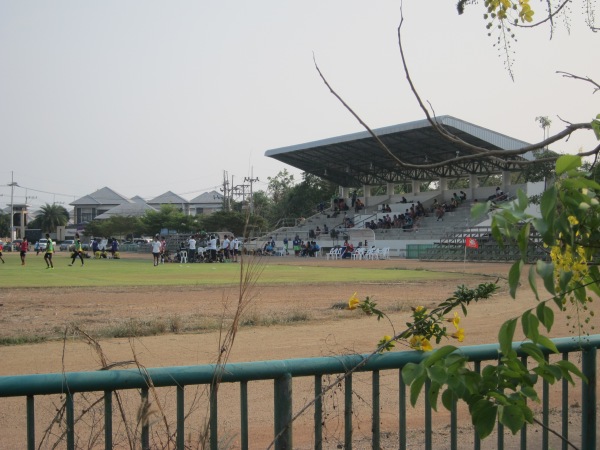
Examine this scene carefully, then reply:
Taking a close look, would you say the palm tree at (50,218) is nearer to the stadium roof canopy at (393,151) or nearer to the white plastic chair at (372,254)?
the stadium roof canopy at (393,151)

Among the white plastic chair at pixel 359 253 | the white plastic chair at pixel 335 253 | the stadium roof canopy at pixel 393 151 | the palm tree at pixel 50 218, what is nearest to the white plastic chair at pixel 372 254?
the white plastic chair at pixel 359 253

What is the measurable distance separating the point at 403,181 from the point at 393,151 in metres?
26.1

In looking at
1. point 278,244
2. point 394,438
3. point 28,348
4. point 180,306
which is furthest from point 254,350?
point 278,244

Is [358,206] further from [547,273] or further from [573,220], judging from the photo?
[547,273]

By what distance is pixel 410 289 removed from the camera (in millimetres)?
23781

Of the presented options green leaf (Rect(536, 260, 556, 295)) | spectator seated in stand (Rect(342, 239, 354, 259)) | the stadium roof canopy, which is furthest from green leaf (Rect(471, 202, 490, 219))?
spectator seated in stand (Rect(342, 239, 354, 259))

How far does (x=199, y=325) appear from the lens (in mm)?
13867

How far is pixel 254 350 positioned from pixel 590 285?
29.8ft

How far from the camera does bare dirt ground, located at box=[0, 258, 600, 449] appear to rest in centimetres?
929

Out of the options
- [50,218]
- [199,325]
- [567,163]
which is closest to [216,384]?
[567,163]

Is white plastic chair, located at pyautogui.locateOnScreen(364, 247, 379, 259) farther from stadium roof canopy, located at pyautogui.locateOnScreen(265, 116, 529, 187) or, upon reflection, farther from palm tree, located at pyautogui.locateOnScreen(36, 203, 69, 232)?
palm tree, located at pyautogui.locateOnScreen(36, 203, 69, 232)

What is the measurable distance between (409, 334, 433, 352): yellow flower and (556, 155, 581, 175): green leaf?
4.46 ft

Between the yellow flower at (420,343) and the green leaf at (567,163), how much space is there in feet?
4.46

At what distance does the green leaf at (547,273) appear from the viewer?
197 centimetres
